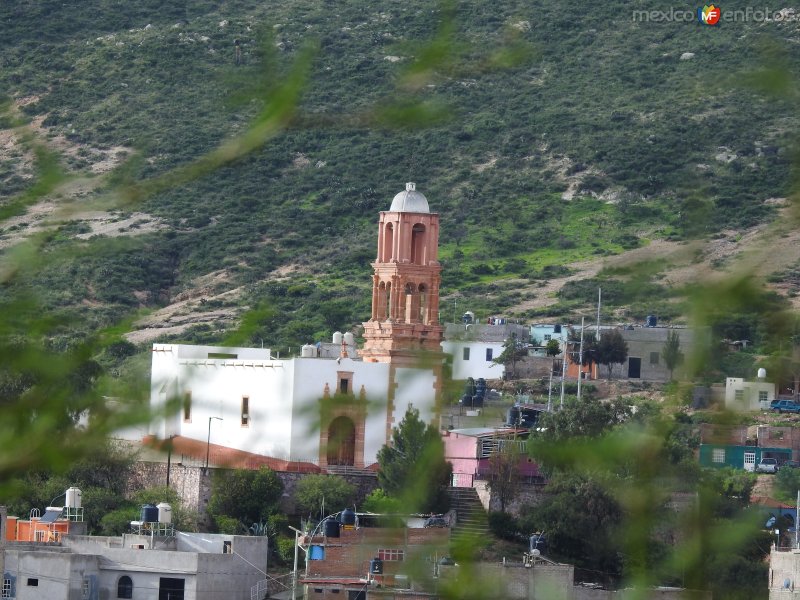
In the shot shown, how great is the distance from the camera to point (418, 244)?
152ft

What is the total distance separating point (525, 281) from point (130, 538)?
119 feet

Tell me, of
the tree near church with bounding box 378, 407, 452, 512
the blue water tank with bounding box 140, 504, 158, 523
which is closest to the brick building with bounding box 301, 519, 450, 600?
the tree near church with bounding box 378, 407, 452, 512

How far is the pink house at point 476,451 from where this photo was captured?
43.4 m

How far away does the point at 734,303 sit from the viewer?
5.89 meters

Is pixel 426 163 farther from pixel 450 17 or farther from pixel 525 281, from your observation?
pixel 450 17

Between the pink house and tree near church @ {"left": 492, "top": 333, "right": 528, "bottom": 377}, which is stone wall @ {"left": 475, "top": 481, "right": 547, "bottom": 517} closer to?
the pink house

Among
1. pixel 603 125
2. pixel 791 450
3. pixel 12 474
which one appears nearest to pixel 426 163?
pixel 603 125

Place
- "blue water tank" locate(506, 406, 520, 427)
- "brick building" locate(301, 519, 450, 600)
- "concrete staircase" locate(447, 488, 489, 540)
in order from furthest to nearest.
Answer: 1. "blue water tank" locate(506, 406, 520, 427)
2. "concrete staircase" locate(447, 488, 489, 540)
3. "brick building" locate(301, 519, 450, 600)

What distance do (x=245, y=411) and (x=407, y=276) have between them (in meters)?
8.09

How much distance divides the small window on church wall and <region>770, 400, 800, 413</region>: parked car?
56.7 feet

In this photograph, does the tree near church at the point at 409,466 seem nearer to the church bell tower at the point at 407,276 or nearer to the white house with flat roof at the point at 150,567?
the white house with flat roof at the point at 150,567

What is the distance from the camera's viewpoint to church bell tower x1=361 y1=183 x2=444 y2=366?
45219 millimetres

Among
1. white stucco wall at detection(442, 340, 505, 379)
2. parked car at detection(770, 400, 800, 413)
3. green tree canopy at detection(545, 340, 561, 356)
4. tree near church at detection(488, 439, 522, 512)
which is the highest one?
green tree canopy at detection(545, 340, 561, 356)

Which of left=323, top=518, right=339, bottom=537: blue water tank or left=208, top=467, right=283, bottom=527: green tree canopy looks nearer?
left=323, top=518, right=339, bottom=537: blue water tank
